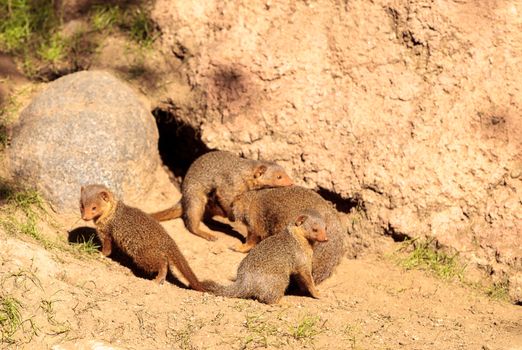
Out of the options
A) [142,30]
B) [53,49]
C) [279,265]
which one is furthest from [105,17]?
[279,265]

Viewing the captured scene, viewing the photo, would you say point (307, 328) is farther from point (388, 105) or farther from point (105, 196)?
point (388, 105)

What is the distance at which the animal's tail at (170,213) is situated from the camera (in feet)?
22.4

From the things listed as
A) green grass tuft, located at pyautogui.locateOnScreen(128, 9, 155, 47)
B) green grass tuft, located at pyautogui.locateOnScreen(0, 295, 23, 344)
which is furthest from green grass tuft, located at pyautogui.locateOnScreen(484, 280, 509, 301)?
green grass tuft, located at pyautogui.locateOnScreen(128, 9, 155, 47)

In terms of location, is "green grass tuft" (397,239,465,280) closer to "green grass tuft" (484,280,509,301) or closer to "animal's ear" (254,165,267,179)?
"green grass tuft" (484,280,509,301)

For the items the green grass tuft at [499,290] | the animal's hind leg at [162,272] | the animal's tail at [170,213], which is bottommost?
the animal's tail at [170,213]

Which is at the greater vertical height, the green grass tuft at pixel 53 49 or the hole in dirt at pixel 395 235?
the green grass tuft at pixel 53 49

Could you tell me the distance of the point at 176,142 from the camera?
25.4 ft

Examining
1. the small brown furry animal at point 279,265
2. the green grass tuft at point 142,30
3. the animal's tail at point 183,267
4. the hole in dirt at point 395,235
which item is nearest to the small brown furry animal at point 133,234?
the animal's tail at point 183,267

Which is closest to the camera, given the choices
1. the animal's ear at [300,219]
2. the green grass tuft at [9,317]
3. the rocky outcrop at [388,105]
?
the green grass tuft at [9,317]

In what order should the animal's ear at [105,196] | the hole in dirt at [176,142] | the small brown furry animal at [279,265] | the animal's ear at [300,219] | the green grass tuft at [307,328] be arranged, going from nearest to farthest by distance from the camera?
1. the green grass tuft at [307,328]
2. the small brown furry animal at [279,265]
3. the animal's ear at [300,219]
4. the animal's ear at [105,196]
5. the hole in dirt at [176,142]

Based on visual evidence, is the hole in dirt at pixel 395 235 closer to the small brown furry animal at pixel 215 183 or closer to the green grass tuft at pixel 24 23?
the small brown furry animal at pixel 215 183

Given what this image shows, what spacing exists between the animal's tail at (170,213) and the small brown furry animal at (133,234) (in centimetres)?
60

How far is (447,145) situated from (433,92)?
48cm

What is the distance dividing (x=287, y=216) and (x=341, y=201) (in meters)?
0.67
